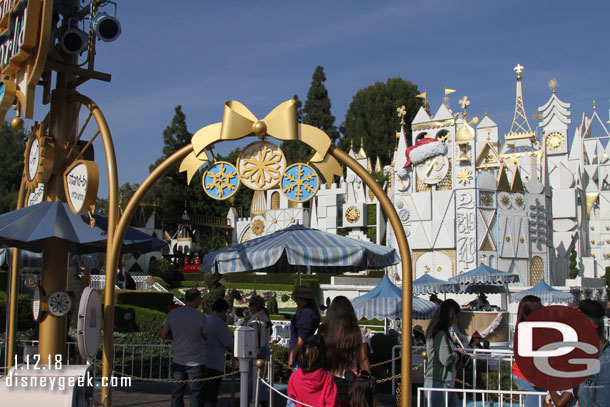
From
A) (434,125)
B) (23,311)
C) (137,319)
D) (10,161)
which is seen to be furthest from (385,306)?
(10,161)

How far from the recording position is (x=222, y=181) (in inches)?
279

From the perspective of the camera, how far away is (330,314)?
5.71 meters

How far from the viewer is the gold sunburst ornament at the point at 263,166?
684cm

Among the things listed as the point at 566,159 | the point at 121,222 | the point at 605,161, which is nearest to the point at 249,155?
the point at 121,222

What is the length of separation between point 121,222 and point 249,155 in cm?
156

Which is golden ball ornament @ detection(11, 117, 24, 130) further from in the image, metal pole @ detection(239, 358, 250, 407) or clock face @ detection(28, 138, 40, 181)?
metal pole @ detection(239, 358, 250, 407)

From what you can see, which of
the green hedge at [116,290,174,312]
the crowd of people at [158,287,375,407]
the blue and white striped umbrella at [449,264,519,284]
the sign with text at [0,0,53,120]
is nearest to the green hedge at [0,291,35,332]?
the green hedge at [116,290,174,312]

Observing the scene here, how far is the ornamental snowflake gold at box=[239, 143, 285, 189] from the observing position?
22.4 ft

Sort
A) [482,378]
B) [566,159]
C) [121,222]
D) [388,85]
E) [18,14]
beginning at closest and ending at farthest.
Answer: [121,222] < [18,14] < [482,378] < [566,159] < [388,85]

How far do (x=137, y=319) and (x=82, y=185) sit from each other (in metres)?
12.8

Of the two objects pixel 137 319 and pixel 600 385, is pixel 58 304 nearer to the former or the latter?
pixel 600 385

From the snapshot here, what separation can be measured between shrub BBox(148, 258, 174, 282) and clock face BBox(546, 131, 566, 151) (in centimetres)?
2722

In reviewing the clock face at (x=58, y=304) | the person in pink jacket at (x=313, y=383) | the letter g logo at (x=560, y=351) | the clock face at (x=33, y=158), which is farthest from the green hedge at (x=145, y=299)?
the letter g logo at (x=560, y=351)

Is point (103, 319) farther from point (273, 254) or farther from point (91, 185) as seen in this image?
point (273, 254)
